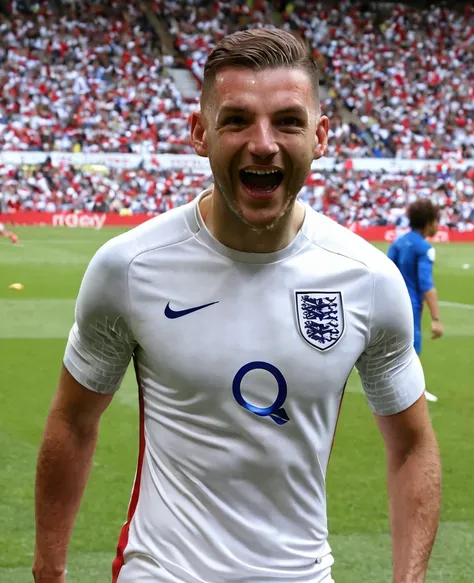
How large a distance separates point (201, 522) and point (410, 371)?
0.69 metres

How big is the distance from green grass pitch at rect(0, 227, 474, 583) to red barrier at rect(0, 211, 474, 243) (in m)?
21.2

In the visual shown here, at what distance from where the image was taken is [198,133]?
2.68 meters

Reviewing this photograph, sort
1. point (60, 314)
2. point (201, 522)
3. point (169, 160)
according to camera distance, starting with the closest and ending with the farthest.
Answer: point (201, 522)
point (60, 314)
point (169, 160)

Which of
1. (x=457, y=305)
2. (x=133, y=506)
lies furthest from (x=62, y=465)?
(x=457, y=305)

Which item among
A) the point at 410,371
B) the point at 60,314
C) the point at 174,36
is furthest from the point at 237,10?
the point at 410,371

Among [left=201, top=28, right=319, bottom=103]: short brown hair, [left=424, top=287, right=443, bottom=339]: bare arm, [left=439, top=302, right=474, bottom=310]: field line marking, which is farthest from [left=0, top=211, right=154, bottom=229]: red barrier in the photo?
[left=201, top=28, right=319, bottom=103]: short brown hair

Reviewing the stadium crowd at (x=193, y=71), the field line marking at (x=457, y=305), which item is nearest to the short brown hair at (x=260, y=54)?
the field line marking at (x=457, y=305)

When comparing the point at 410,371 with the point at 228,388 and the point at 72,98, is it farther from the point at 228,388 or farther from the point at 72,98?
the point at 72,98

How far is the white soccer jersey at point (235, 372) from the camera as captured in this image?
2.60 metres

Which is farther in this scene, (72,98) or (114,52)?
(114,52)

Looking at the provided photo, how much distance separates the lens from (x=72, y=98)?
145 ft

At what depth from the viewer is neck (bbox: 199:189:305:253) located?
2672 millimetres

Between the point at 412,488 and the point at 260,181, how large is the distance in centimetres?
92

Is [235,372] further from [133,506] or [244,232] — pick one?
[133,506]
